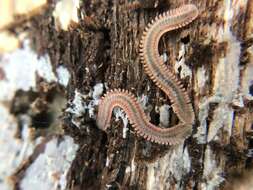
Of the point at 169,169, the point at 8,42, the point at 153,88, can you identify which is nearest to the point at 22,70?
the point at 8,42

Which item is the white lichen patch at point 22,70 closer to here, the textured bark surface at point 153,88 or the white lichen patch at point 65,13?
the textured bark surface at point 153,88

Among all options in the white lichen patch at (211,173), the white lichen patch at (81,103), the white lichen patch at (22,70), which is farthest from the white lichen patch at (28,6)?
the white lichen patch at (211,173)

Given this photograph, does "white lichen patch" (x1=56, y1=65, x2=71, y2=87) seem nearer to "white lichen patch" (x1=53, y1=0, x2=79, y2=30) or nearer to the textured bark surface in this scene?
the textured bark surface

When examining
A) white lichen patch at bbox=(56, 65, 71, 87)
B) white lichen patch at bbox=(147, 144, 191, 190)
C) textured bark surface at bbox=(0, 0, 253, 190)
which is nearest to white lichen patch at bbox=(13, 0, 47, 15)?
textured bark surface at bbox=(0, 0, 253, 190)

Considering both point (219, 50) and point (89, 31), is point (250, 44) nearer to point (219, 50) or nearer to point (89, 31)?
point (219, 50)

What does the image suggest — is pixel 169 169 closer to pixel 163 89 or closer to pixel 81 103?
pixel 163 89

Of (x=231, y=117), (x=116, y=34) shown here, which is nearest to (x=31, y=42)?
(x=116, y=34)

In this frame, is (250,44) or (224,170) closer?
(250,44)
